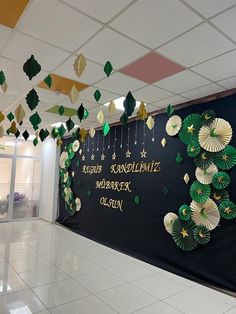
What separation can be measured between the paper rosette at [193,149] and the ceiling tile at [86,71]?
6.07 feet

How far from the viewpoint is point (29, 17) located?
83.8 inches

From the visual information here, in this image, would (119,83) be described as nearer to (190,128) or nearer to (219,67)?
(219,67)

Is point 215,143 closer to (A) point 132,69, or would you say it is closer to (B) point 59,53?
(A) point 132,69

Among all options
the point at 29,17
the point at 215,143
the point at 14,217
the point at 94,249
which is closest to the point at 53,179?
the point at 14,217

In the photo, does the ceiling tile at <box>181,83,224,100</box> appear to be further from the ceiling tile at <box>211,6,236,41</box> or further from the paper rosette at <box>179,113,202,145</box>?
the ceiling tile at <box>211,6,236,41</box>

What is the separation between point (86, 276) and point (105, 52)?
3.26 metres

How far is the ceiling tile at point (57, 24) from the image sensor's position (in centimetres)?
200

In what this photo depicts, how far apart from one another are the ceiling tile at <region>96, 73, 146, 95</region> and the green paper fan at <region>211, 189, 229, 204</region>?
6.40 feet

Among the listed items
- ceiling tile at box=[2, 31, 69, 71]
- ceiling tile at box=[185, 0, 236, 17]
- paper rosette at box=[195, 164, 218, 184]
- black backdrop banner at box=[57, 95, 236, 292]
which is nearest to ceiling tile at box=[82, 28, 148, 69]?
ceiling tile at box=[2, 31, 69, 71]

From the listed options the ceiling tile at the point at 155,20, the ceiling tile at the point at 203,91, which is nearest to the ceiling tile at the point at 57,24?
the ceiling tile at the point at 155,20

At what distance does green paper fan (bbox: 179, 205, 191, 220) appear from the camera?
155 inches

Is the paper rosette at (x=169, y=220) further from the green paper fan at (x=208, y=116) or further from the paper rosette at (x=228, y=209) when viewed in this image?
the green paper fan at (x=208, y=116)

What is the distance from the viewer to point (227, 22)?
2.08m

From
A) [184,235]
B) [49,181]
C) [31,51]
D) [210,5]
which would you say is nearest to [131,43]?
[210,5]
